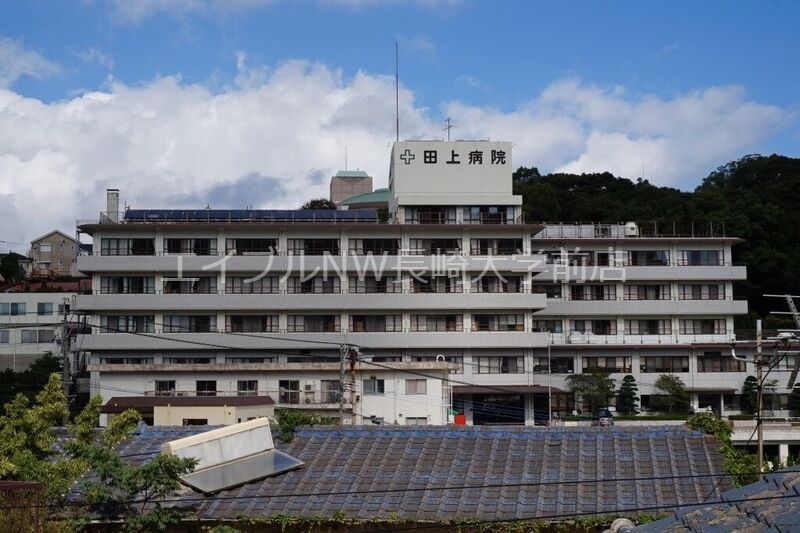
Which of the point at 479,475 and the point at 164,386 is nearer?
the point at 479,475

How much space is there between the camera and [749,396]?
68.9 m

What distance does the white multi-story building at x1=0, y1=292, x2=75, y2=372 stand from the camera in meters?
79.5

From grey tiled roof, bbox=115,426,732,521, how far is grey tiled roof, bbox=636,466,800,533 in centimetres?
601

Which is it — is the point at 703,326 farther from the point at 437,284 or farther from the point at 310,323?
the point at 310,323

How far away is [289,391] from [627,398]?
2290cm

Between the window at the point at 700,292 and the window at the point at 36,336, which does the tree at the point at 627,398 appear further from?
the window at the point at 36,336

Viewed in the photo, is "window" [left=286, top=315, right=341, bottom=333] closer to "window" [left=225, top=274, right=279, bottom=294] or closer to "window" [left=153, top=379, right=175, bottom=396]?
"window" [left=225, top=274, right=279, bottom=294]

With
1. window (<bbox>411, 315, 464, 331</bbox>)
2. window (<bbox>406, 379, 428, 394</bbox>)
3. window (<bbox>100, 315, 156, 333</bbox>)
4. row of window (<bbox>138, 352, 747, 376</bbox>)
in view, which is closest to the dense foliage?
row of window (<bbox>138, 352, 747, 376</bbox>)

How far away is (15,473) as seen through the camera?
19.3 meters

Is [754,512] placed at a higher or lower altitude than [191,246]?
lower

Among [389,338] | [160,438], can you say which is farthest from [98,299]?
[160,438]

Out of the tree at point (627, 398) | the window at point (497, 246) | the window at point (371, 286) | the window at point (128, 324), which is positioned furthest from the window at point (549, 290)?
the window at point (128, 324)

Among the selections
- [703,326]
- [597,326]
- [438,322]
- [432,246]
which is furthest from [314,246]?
[703,326]

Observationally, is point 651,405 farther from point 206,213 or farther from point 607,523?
point 607,523
